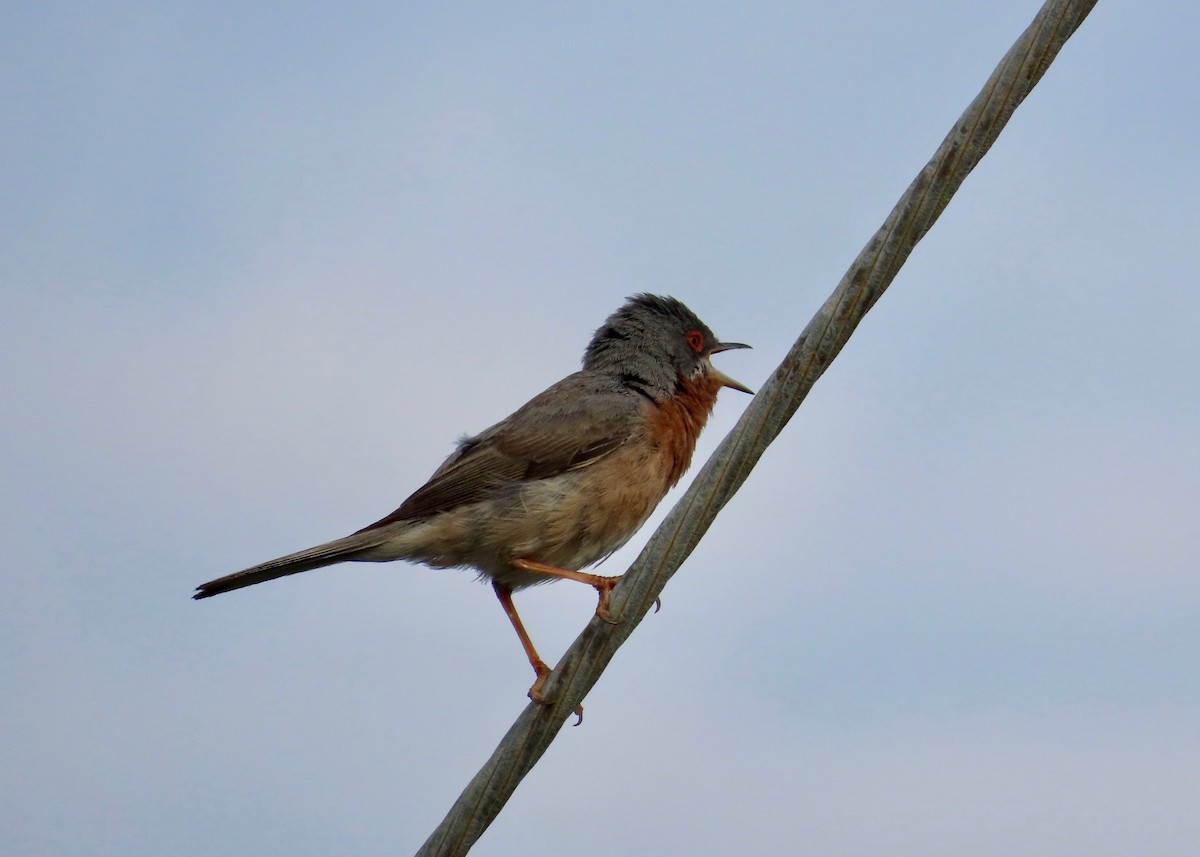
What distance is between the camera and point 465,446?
7.27m

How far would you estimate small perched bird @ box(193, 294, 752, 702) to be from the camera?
21.5 ft

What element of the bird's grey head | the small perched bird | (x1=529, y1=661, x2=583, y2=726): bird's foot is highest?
the bird's grey head

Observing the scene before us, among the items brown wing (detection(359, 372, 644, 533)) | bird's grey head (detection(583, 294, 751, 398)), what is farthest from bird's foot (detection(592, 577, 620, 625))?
bird's grey head (detection(583, 294, 751, 398))

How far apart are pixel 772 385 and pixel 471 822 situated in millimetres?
2165

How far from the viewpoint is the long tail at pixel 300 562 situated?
597 centimetres

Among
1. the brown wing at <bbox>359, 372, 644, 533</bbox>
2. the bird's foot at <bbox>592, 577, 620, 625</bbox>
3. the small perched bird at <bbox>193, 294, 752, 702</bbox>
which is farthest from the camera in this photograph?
the brown wing at <bbox>359, 372, 644, 533</bbox>

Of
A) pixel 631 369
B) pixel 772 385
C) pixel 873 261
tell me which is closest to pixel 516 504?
pixel 631 369

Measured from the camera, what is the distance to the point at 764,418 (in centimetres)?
436

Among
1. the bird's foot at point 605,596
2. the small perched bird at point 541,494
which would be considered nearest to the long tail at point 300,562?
the small perched bird at point 541,494

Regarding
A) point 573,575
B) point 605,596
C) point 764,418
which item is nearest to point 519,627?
point 573,575

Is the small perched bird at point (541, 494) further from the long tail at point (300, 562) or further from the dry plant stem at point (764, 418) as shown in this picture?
the dry plant stem at point (764, 418)

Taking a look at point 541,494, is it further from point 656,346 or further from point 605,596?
point 656,346

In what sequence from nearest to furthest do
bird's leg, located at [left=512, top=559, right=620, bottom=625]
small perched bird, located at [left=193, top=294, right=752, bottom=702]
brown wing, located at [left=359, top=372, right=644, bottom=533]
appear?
bird's leg, located at [left=512, top=559, right=620, bottom=625]
small perched bird, located at [left=193, top=294, right=752, bottom=702]
brown wing, located at [left=359, top=372, right=644, bottom=533]

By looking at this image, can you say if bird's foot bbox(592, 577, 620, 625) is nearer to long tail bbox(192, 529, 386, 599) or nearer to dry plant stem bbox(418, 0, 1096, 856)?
dry plant stem bbox(418, 0, 1096, 856)
